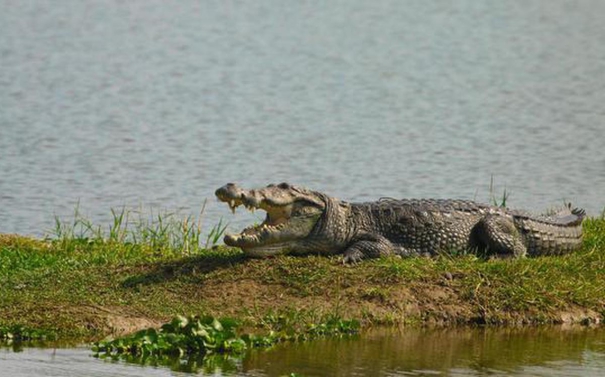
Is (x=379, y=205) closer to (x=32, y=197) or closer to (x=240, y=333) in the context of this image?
(x=240, y=333)

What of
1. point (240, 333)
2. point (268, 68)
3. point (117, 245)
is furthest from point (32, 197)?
point (268, 68)

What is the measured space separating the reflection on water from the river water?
241 inches

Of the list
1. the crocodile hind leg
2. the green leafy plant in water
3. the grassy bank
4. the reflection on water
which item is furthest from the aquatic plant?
the crocodile hind leg

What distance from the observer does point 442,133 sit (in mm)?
24484

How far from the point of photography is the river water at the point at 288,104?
19406 mm

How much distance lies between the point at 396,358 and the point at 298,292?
3.99 feet

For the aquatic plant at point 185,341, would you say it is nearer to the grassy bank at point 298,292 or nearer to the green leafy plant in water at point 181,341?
the green leafy plant in water at point 181,341

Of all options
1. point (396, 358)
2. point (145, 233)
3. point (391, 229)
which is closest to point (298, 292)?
point (396, 358)

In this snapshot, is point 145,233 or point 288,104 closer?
point 145,233

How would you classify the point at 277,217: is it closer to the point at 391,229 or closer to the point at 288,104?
the point at 391,229

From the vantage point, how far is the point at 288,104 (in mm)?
27797

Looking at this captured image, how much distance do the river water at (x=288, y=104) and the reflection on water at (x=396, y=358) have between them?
6120 millimetres

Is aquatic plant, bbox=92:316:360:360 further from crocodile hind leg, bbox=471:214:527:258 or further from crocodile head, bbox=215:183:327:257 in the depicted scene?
crocodile hind leg, bbox=471:214:527:258

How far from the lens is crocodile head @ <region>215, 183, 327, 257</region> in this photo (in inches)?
429
